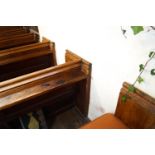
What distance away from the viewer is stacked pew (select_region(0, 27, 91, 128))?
1080 mm

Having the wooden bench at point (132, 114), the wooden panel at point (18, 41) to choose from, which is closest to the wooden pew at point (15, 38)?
the wooden panel at point (18, 41)

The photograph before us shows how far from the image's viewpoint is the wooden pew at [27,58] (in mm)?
1583

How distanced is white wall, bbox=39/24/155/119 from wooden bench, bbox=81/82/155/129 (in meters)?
0.06

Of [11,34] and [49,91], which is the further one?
[11,34]

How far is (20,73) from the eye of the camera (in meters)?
1.92

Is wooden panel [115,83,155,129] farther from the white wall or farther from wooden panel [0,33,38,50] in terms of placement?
wooden panel [0,33,38,50]

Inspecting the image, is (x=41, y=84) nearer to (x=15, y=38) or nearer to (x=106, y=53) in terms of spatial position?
(x=106, y=53)

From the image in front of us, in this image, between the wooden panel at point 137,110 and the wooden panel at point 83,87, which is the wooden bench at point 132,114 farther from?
the wooden panel at point 83,87

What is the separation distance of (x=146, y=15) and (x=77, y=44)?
943mm

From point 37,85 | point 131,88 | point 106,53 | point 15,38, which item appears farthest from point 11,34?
point 131,88

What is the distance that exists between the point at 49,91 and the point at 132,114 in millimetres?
647

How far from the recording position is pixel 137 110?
3.09 feet

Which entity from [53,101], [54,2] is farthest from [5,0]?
[53,101]
